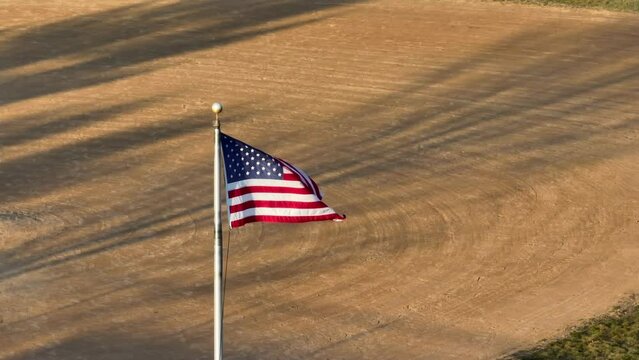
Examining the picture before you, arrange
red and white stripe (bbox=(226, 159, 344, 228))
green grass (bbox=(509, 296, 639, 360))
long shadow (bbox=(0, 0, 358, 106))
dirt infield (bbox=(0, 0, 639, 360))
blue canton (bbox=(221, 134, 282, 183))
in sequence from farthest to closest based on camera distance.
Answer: long shadow (bbox=(0, 0, 358, 106)) → dirt infield (bbox=(0, 0, 639, 360)) → green grass (bbox=(509, 296, 639, 360)) → red and white stripe (bbox=(226, 159, 344, 228)) → blue canton (bbox=(221, 134, 282, 183))

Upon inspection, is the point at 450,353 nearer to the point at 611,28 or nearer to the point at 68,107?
the point at 68,107

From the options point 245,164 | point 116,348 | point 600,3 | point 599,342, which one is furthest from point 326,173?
point 600,3

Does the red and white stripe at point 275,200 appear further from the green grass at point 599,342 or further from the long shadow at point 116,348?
the green grass at point 599,342

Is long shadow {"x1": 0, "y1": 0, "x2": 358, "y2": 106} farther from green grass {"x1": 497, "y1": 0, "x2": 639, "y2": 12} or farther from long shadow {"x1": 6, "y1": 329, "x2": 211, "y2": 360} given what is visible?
long shadow {"x1": 6, "y1": 329, "x2": 211, "y2": 360}

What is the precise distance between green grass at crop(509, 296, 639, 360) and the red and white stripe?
439 centimetres

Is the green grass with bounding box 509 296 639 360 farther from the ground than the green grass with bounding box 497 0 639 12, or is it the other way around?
the green grass with bounding box 497 0 639 12

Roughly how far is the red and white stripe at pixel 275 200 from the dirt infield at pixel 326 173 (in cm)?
351

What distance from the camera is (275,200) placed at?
1636 centimetres

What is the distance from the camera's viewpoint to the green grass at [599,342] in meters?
19.2

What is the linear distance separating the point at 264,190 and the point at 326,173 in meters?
10.1

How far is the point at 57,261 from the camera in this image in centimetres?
2253

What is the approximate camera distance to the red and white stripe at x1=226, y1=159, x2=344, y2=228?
1630 cm

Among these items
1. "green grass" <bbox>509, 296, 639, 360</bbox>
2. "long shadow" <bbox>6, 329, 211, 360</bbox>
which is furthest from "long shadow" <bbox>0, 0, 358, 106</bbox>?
"green grass" <bbox>509, 296, 639, 360</bbox>

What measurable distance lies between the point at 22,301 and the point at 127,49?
44.0 feet
